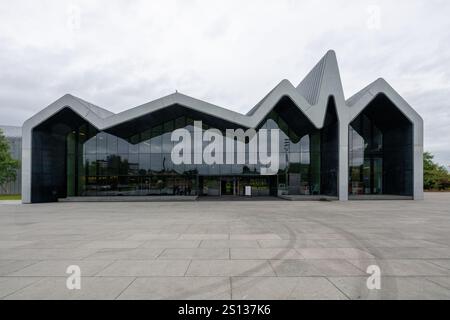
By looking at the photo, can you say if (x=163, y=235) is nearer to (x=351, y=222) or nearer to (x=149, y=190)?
(x=351, y=222)

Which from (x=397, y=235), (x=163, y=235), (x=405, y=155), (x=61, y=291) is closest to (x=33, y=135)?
(x=163, y=235)

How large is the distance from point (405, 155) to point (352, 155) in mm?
4539

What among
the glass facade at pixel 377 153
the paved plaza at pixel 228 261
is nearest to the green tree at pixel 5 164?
the paved plaza at pixel 228 261

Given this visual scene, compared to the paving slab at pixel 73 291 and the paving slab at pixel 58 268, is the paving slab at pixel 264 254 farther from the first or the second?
the paving slab at pixel 58 268

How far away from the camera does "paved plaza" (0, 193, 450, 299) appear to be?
14.4 ft

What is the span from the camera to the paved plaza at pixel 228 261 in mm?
4379

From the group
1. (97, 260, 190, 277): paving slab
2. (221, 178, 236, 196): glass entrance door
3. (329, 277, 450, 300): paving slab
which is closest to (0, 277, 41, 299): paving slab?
(97, 260, 190, 277): paving slab

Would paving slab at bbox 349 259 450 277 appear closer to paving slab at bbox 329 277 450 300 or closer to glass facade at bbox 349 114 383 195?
paving slab at bbox 329 277 450 300

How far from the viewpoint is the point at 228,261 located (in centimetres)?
595

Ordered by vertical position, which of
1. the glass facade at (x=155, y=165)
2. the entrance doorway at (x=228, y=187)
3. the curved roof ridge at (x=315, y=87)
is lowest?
the entrance doorway at (x=228, y=187)

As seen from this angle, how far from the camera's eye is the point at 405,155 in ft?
78.9

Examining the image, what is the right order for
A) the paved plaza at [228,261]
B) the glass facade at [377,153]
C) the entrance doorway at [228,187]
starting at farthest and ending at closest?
the entrance doorway at [228,187] < the glass facade at [377,153] < the paved plaza at [228,261]
